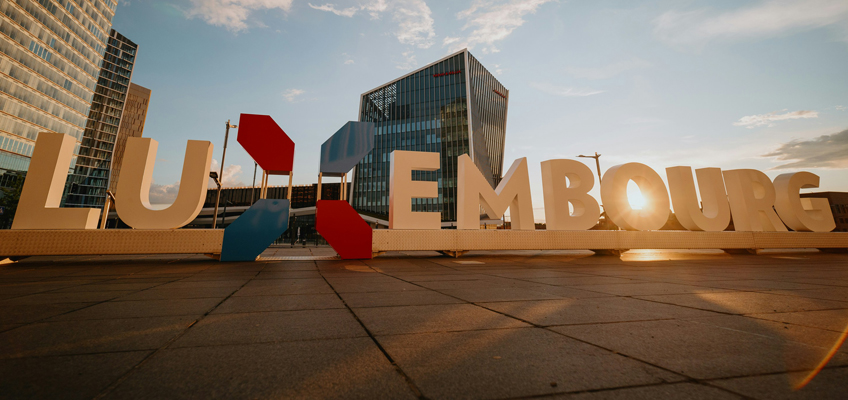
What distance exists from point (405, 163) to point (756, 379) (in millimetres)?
10435

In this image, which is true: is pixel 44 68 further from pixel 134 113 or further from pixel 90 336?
pixel 90 336

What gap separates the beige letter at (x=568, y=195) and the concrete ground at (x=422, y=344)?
7.91 meters

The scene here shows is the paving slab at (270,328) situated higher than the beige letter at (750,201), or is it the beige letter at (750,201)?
the beige letter at (750,201)

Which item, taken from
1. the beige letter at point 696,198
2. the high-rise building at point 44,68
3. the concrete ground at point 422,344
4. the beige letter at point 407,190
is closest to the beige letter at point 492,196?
the beige letter at point 407,190

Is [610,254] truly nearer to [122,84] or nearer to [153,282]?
[153,282]

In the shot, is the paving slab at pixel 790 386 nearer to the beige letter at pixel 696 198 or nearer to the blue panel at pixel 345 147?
the blue panel at pixel 345 147

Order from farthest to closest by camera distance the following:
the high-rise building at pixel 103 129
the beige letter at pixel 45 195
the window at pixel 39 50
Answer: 1. the high-rise building at pixel 103 129
2. the window at pixel 39 50
3. the beige letter at pixel 45 195

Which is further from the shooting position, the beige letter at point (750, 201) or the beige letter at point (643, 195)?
the beige letter at point (750, 201)

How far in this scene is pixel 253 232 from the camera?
10.0m

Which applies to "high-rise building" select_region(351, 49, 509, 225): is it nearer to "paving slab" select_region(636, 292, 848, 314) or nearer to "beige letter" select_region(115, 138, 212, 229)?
"beige letter" select_region(115, 138, 212, 229)

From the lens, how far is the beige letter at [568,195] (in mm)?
12492

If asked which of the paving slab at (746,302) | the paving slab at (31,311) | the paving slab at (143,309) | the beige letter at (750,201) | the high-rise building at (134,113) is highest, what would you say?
the high-rise building at (134,113)

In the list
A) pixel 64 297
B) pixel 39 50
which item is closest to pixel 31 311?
pixel 64 297

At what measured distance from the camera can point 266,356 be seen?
2031 millimetres
